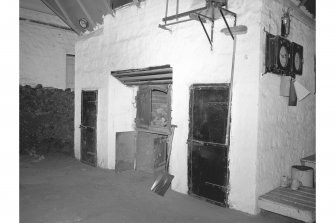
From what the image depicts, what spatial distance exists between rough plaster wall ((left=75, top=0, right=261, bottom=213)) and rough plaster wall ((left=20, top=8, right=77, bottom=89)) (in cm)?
253

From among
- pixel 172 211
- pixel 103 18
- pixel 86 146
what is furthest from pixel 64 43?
pixel 172 211

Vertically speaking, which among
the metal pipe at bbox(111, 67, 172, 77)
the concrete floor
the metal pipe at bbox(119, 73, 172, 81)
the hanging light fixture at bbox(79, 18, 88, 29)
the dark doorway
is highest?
the hanging light fixture at bbox(79, 18, 88, 29)

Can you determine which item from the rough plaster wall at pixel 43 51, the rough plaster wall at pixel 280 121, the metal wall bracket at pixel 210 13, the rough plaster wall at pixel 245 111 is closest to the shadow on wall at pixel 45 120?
the rough plaster wall at pixel 43 51

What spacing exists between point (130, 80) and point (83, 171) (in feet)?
8.27

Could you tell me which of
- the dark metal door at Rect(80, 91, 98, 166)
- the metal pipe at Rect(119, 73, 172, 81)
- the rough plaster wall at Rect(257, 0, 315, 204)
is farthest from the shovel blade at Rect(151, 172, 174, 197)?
the dark metal door at Rect(80, 91, 98, 166)

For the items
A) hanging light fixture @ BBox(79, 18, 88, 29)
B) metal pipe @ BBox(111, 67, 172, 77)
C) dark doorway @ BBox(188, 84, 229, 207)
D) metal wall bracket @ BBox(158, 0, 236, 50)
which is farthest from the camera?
hanging light fixture @ BBox(79, 18, 88, 29)

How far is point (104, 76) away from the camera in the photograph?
6586mm

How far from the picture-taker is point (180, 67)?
4.84 meters

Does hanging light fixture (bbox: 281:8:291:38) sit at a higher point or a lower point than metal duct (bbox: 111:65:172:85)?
higher

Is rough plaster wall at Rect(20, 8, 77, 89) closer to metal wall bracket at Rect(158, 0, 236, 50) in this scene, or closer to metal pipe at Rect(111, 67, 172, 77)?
metal pipe at Rect(111, 67, 172, 77)

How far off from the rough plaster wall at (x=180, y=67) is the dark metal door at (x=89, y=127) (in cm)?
24

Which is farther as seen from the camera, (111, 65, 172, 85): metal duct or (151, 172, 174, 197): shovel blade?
(111, 65, 172, 85): metal duct

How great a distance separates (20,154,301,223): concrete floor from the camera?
12.6 ft

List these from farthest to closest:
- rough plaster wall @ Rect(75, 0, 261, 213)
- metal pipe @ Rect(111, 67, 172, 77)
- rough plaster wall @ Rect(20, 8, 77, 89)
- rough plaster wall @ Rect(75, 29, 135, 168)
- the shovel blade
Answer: rough plaster wall @ Rect(20, 8, 77, 89)
rough plaster wall @ Rect(75, 29, 135, 168)
metal pipe @ Rect(111, 67, 172, 77)
the shovel blade
rough plaster wall @ Rect(75, 0, 261, 213)
